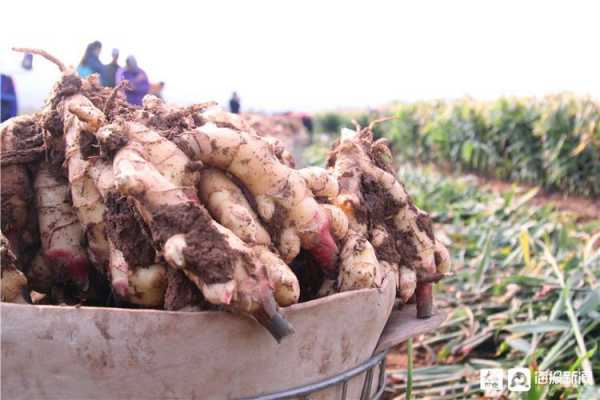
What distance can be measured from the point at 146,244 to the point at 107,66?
364 cm

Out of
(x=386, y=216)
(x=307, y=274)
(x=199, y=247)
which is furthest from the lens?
(x=386, y=216)

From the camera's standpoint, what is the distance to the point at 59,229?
1.33 meters

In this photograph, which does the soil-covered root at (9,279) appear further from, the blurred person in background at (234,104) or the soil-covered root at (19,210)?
the blurred person in background at (234,104)

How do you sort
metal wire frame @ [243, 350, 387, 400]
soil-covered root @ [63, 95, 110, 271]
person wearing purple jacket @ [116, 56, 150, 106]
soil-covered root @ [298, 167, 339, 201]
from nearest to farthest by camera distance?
1. metal wire frame @ [243, 350, 387, 400]
2. soil-covered root @ [63, 95, 110, 271]
3. soil-covered root @ [298, 167, 339, 201]
4. person wearing purple jacket @ [116, 56, 150, 106]

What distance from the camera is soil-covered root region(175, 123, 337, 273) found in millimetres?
1255

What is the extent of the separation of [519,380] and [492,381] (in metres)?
0.12

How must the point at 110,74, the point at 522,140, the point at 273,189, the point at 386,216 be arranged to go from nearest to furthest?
1. the point at 273,189
2. the point at 386,216
3. the point at 110,74
4. the point at 522,140

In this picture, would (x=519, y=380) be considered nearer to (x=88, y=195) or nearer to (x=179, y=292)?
(x=179, y=292)

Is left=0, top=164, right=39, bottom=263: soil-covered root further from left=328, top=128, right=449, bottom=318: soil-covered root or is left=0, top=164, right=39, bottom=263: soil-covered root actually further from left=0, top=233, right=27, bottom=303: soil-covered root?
left=328, top=128, right=449, bottom=318: soil-covered root

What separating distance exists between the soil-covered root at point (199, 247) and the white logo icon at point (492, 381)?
5.85 ft

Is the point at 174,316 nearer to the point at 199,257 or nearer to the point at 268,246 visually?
the point at 199,257

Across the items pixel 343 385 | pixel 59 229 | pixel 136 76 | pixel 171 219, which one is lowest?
pixel 343 385

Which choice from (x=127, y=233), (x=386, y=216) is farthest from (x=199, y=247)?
(x=386, y=216)

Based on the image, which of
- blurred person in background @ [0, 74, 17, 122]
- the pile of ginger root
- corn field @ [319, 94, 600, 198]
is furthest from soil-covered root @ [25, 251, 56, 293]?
corn field @ [319, 94, 600, 198]
